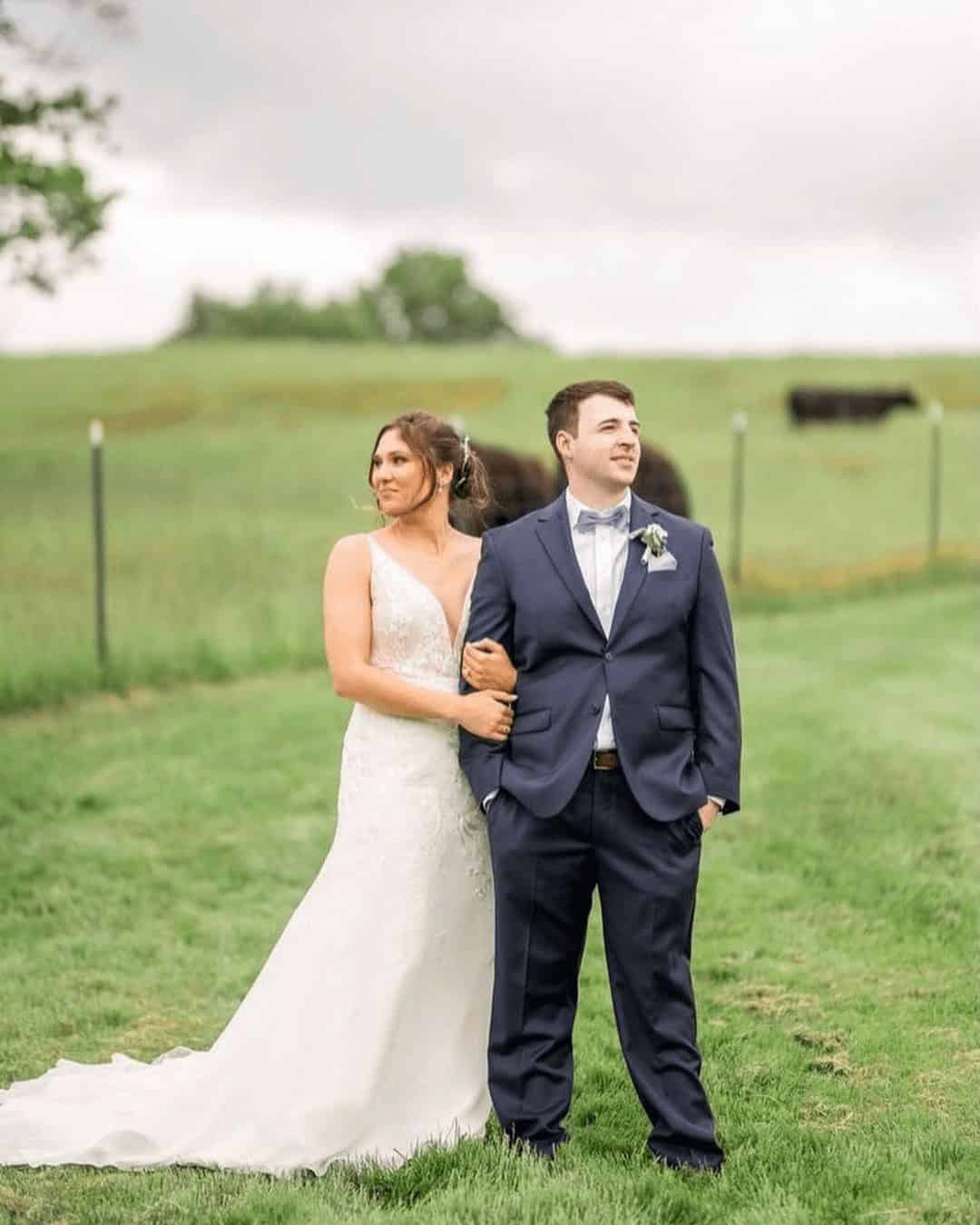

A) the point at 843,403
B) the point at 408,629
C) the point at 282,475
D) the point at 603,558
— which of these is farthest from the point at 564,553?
the point at 843,403

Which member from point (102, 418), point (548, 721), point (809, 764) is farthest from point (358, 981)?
point (102, 418)

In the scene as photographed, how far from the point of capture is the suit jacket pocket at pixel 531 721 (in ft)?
14.9

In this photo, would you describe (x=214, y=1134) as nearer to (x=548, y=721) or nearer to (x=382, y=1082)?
(x=382, y=1082)

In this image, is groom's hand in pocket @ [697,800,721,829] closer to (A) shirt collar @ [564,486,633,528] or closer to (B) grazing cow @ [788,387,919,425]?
(A) shirt collar @ [564,486,633,528]

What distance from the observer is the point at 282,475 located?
32188 mm

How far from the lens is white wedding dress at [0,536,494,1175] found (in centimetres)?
488

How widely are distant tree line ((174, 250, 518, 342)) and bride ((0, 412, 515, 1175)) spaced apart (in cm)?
8285

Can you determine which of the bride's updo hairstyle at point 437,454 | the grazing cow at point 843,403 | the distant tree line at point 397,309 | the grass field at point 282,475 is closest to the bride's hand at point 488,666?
the bride's updo hairstyle at point 437,454

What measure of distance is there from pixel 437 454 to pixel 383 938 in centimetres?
148

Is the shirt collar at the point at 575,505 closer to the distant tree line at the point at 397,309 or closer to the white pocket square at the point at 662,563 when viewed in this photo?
the white pocket square at the point at 662,563

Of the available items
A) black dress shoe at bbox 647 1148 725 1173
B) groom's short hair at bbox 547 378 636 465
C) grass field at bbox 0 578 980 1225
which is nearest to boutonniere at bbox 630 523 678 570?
groom's short hair at bbox 547 378 636 465

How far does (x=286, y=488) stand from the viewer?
101 ft

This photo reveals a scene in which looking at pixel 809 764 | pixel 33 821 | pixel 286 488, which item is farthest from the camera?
pixel 286 488

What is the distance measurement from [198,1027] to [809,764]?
506 cm
